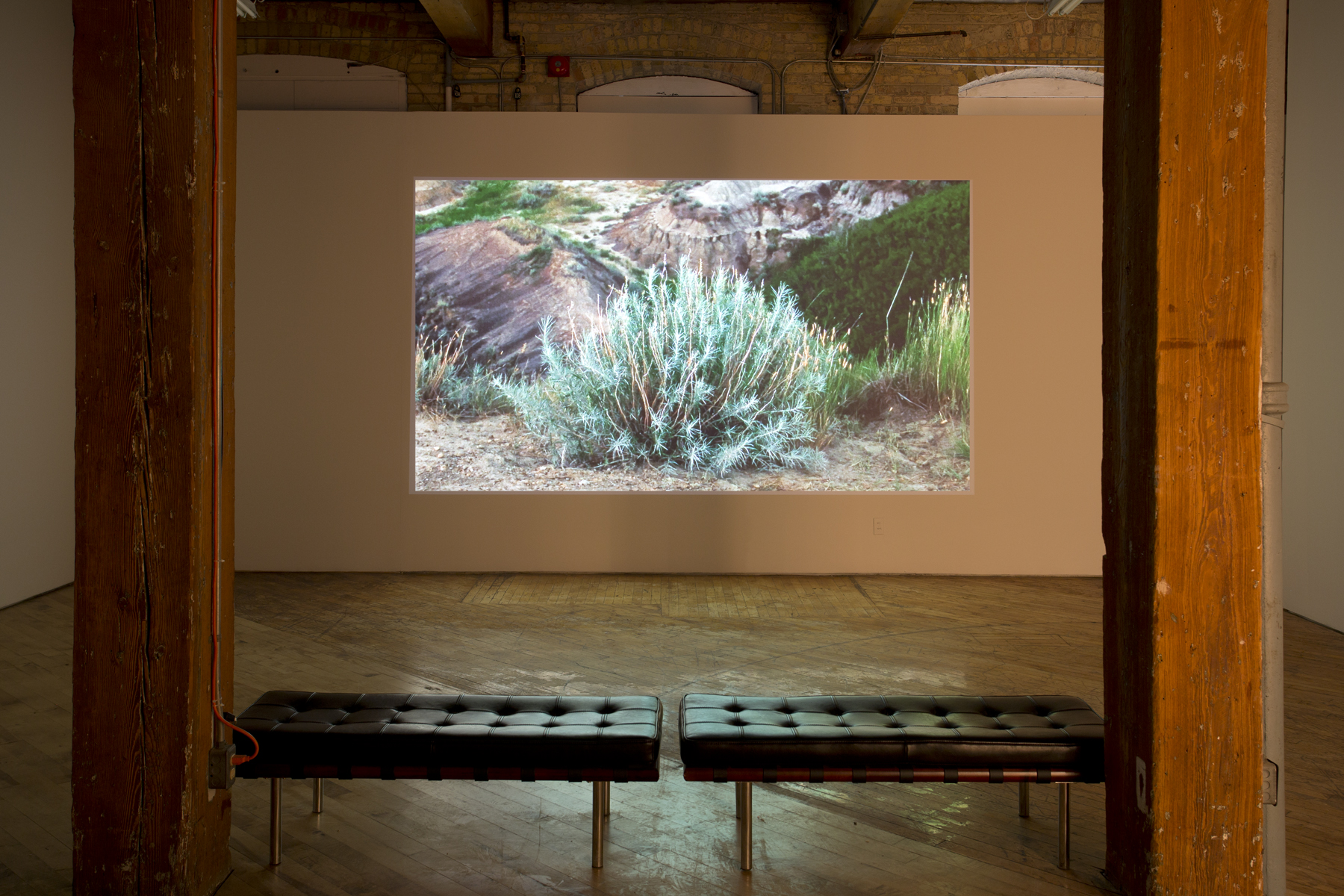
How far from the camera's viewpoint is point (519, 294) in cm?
644

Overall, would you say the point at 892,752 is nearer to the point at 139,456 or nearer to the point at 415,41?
the point at 139,456

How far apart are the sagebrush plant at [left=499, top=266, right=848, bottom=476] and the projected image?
11 millimetres

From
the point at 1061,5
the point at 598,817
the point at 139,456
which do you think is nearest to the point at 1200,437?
the point at 598,817

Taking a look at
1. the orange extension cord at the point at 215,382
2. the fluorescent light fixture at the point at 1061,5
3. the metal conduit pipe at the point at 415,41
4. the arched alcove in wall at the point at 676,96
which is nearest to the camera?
the orange extension cord at the point at 215,382

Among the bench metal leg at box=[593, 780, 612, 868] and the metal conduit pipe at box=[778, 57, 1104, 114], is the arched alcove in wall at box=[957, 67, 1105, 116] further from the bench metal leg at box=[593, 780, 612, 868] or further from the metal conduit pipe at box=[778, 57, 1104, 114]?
the bench metal leg at box=[593, 780, 612, 868]

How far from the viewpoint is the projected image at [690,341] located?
6.34 m

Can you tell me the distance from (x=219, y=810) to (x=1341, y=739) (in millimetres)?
3395

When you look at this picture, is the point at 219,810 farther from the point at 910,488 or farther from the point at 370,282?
the point at 910,488

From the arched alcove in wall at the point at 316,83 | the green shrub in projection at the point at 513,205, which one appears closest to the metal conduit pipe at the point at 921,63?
the green shrub in projection at the point at 513,205

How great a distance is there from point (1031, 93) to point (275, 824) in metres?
6.52

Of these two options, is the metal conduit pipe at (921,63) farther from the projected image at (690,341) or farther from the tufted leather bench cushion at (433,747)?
the tufted leather bench cushion at (433,747)

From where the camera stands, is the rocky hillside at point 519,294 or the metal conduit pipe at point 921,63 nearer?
the rocky hillside at point 519,294

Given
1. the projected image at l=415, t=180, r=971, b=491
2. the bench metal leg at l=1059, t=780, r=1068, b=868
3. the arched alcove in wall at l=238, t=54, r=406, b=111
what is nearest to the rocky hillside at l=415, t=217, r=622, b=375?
the projected image at l=415, t=180, r=971, b=491

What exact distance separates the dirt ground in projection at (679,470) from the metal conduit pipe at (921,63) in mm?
2361
